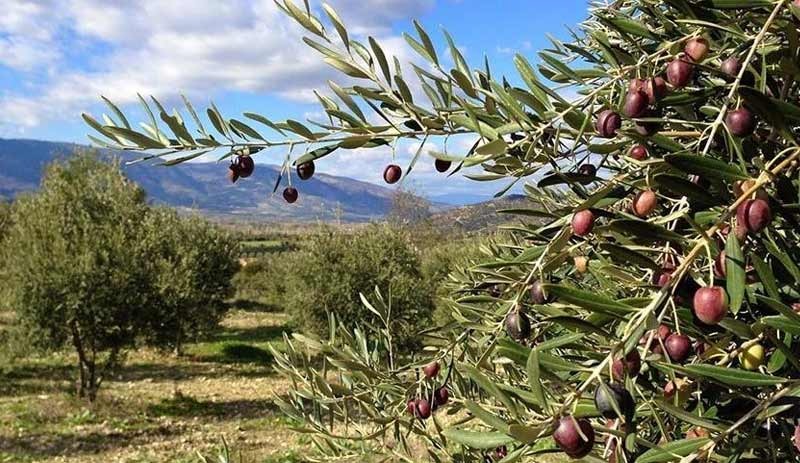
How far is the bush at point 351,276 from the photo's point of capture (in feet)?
67.2

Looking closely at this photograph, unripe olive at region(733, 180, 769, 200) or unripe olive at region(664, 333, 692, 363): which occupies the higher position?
unripe olive at region(733, 180, 769, 200)

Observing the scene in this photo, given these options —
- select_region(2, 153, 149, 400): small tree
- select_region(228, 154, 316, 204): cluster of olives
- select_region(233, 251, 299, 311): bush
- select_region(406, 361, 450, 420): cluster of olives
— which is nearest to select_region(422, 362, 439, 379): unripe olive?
select_region(406, 361, 450, 420): cluster of olives

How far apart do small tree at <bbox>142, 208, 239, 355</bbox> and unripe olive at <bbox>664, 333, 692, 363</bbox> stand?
17322mm

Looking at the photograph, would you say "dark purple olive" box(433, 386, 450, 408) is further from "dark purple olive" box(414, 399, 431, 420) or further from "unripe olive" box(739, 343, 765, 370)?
"unripe olive" box(739, 343, 765, 370)

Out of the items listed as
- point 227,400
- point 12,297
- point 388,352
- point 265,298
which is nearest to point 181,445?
point 227,400

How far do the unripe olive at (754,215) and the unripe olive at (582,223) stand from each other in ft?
0.73

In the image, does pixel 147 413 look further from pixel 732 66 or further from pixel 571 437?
pixel 571 437

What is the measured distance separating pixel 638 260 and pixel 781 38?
23.0 inches

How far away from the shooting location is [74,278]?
1548 centimetres

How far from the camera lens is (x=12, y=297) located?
15.7 meters

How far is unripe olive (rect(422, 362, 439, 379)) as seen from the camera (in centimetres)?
163

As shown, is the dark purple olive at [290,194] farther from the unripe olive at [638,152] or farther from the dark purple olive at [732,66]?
the dark purple olive at [732,66]

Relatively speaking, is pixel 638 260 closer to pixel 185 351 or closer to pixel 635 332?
pixel 635 332

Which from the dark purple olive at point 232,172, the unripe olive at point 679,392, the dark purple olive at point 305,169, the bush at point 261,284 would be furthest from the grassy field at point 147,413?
the bush at point 261,284
